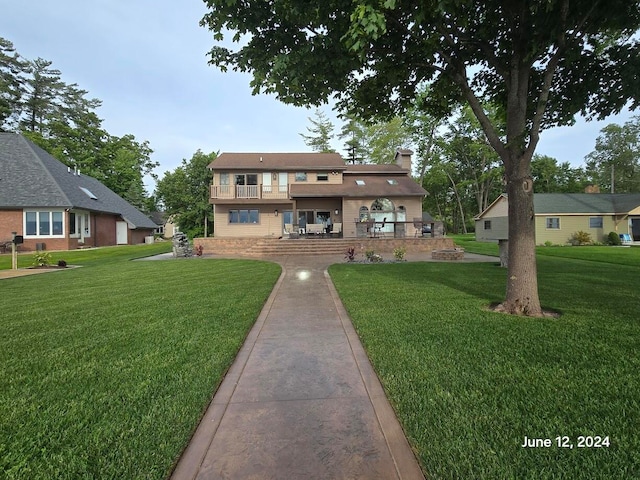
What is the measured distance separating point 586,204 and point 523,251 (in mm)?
29868

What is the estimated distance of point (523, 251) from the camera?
5477 millimetres

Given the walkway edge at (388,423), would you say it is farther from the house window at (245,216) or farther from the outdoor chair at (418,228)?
the house window at (245,216)

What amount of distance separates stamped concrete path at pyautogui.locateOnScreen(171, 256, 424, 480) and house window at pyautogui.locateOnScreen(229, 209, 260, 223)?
19.6m

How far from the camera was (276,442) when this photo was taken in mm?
2256

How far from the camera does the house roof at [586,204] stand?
26.4 metres

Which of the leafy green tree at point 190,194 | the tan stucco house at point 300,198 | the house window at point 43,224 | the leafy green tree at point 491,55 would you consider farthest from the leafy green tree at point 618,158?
the house window at point 43,224

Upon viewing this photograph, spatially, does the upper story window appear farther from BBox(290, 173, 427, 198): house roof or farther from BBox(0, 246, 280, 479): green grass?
BBox(0, 246, 280, 479): green grass

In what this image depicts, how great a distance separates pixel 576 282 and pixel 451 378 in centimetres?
770

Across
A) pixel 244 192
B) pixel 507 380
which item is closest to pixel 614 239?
pixel 244 192

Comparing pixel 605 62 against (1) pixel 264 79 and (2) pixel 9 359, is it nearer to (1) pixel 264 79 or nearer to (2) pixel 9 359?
(1) pixel 264 79

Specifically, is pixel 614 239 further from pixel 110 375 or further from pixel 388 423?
pixel 110 375

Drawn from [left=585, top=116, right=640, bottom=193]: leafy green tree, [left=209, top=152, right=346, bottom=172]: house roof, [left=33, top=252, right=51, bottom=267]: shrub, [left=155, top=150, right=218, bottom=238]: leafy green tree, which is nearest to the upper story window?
[left=209, top=152, right=346, bottom=172]: house roof

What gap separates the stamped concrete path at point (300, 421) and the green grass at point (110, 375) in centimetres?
19

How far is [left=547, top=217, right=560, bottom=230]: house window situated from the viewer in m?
26.7
